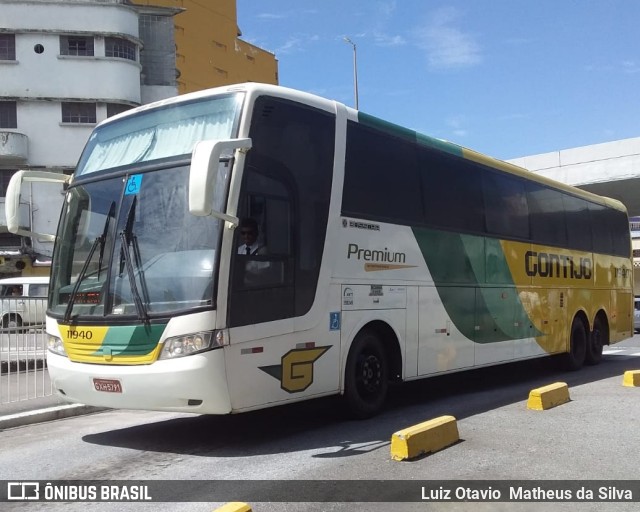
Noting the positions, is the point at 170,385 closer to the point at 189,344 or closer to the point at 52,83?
the point at 189,344

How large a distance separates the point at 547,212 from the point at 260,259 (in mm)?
8218

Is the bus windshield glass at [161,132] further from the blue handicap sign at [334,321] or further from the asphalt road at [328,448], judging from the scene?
the asphalt road at [328,448]

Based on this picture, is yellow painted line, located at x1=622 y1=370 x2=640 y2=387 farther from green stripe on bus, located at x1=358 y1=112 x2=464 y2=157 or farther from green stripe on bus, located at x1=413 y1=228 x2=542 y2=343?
green stripe on bus, located at x1=358 y1=112 x2=464 y2=157

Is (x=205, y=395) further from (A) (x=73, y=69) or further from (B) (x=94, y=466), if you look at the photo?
(A) (x=73, y=69)

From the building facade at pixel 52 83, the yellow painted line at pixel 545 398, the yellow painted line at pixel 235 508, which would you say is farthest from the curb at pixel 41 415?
the building facade at pixel 52 83

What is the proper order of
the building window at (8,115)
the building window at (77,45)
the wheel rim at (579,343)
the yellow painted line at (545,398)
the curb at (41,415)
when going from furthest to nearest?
1. the building window at (77,45)
2. the building window at (8,115)
3. the wheel rim at (579,343)
4. the yellow painted line at (545,398)
5. the curb at (41,415)

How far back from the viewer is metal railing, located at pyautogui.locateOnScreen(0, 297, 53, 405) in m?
9.63

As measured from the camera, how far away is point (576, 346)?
14.0 meters

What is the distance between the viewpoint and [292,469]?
5.89 metres

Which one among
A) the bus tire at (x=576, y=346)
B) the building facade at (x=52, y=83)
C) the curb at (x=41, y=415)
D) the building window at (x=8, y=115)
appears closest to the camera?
the curb at (x=41, y=415)

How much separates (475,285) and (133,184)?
5.78 meters

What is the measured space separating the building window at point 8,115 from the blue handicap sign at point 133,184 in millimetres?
28746

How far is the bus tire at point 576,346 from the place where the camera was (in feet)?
45.1

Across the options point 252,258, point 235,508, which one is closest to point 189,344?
point 252,258
